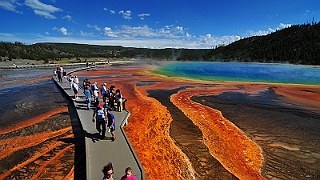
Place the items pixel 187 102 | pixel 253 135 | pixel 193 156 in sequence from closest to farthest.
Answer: pixel 193 156 < pixel 253 135 < pixel 187 102

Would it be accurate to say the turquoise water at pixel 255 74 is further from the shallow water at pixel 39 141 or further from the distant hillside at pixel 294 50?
the distant hillside at pixel 294 50

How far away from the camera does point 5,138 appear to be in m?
8.98

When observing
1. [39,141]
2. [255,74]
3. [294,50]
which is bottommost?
[39,141]

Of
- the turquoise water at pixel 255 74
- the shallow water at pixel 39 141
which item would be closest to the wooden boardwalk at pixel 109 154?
the shallow water at pixel 39 141

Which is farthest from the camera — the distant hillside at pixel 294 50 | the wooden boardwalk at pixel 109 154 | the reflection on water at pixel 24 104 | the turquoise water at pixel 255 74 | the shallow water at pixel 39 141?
the distant hillside at pixel 294 50

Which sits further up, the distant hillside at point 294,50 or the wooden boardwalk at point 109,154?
the distant hillside at point 294,50

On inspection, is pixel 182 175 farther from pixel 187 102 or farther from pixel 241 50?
pixel 241 50

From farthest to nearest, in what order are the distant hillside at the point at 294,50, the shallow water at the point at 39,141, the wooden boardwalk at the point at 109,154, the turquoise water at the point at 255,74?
the distant hillside at the point at 294,50 → the turquoise water at the point at 255,74 → the shallow water at the point at 39,141 → the wooden boardwalk at the point at 109,154

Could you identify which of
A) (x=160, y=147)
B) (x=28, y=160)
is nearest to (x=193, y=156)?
(x=160, y=147)

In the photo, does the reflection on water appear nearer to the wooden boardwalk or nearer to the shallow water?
the shallow water

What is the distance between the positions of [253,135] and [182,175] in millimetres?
4891

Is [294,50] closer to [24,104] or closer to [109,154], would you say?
[24,104]

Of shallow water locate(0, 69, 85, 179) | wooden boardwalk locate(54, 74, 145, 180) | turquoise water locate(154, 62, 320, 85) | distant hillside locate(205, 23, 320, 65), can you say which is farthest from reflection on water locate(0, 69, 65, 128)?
distant hillside locate(205, 23, 320, 65)

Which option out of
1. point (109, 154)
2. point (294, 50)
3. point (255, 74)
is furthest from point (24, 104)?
point (294, 50)
